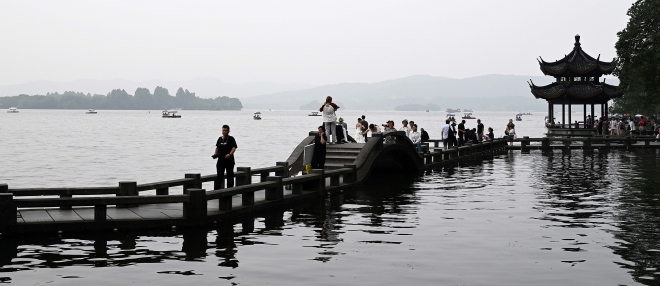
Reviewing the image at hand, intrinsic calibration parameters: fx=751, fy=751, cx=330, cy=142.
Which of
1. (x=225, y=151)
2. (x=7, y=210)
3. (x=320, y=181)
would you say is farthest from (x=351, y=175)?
(x=7, y=210)

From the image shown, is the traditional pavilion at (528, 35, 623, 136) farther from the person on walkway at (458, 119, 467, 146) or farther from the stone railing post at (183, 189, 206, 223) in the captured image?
the stone railing post at (183, 189, 206, 223)

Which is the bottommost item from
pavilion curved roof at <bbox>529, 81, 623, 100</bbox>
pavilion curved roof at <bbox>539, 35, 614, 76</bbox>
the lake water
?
the lake water

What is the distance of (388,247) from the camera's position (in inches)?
507

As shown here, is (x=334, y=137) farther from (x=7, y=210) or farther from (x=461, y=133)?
(x=7, y=210)

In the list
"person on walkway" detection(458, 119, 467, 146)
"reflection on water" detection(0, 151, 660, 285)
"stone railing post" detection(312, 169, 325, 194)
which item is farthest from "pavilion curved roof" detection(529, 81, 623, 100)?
"stone railing post" detection(312, 169, 325, 194)

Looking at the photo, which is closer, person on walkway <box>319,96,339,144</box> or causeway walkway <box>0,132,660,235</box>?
causeway walkway <box>0,132,660,235</box>

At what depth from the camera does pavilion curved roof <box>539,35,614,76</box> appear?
67.1 meters

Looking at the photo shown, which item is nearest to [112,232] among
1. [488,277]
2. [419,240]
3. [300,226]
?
[300,226]

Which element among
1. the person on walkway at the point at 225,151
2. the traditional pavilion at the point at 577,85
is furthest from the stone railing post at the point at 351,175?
the traditional pavilion at the point at 577,85

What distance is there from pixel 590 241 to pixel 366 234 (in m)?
4.07

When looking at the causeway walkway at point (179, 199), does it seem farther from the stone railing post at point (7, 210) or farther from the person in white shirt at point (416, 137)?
the person in white shirt at point (416, 137)

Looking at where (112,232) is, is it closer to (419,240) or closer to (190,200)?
(190,200)

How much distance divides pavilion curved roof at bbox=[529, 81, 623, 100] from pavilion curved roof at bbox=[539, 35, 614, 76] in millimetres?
1038

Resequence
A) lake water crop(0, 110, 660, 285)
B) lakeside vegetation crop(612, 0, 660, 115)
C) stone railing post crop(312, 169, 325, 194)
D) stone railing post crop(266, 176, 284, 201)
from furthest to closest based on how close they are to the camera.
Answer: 1. lakeside vegetation crop(612, 0, 660, 115)
2. stone railing post crop(312, 169, 325, 194)
3. stone railing post crop(266, 176, 284, 201)
4. lake water crop(0, 110, 660, 285)
